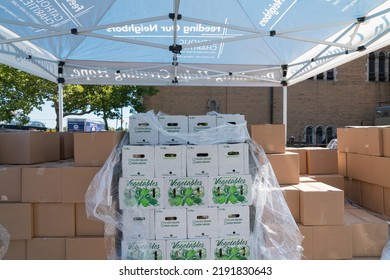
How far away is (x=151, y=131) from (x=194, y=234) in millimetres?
1068

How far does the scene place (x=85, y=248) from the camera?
3334 millimetres

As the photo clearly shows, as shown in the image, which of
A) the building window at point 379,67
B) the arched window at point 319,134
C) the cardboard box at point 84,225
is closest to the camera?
the cardboard box at point 84,225

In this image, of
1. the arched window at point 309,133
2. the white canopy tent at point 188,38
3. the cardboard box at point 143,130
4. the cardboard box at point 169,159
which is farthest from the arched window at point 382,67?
the cardboard box at point 169,159

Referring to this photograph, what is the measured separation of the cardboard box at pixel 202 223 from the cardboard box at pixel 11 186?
184cm

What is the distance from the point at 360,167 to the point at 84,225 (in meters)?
3.75

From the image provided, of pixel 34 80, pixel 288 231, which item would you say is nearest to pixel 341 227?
pixel 288 231

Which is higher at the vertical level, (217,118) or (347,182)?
(217,118)

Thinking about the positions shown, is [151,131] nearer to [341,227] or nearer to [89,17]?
[341,227]

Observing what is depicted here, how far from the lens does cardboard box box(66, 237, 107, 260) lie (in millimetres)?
3328

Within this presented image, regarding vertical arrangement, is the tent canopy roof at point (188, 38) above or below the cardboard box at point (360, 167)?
above

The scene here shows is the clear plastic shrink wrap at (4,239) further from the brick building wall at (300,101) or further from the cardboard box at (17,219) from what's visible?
the brick building wall at (300,101)

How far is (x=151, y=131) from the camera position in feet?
10.6

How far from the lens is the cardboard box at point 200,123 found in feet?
11.0

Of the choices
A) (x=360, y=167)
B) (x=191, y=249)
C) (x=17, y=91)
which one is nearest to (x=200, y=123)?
(x=191, y=249)
